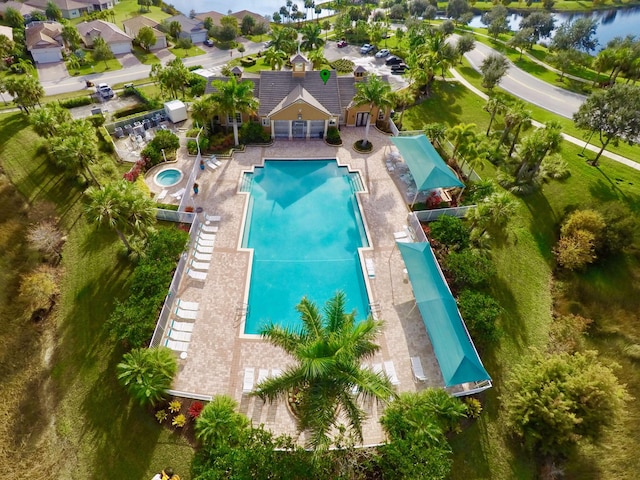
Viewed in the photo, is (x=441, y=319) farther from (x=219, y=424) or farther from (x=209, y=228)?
(x=209, y=228)

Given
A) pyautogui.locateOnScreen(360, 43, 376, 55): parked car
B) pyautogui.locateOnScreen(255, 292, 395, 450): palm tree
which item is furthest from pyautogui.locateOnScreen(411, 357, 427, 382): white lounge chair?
pyautogui.locateOnScreen(360, 43, 376, 55): parked car

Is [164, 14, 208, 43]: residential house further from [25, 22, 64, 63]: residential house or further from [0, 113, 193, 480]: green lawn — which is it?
[0, 113, 193, 480]: green lawn

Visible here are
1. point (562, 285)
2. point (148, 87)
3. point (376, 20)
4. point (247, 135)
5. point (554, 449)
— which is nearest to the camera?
point (554, 449)

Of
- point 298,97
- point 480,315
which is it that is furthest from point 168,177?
point 480,315

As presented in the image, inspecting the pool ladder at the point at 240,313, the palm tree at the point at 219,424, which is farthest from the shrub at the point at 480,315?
the palm tree at the point at 219,424

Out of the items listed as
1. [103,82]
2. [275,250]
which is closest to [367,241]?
[275,250]

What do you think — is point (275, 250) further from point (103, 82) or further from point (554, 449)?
point (103, 82)
